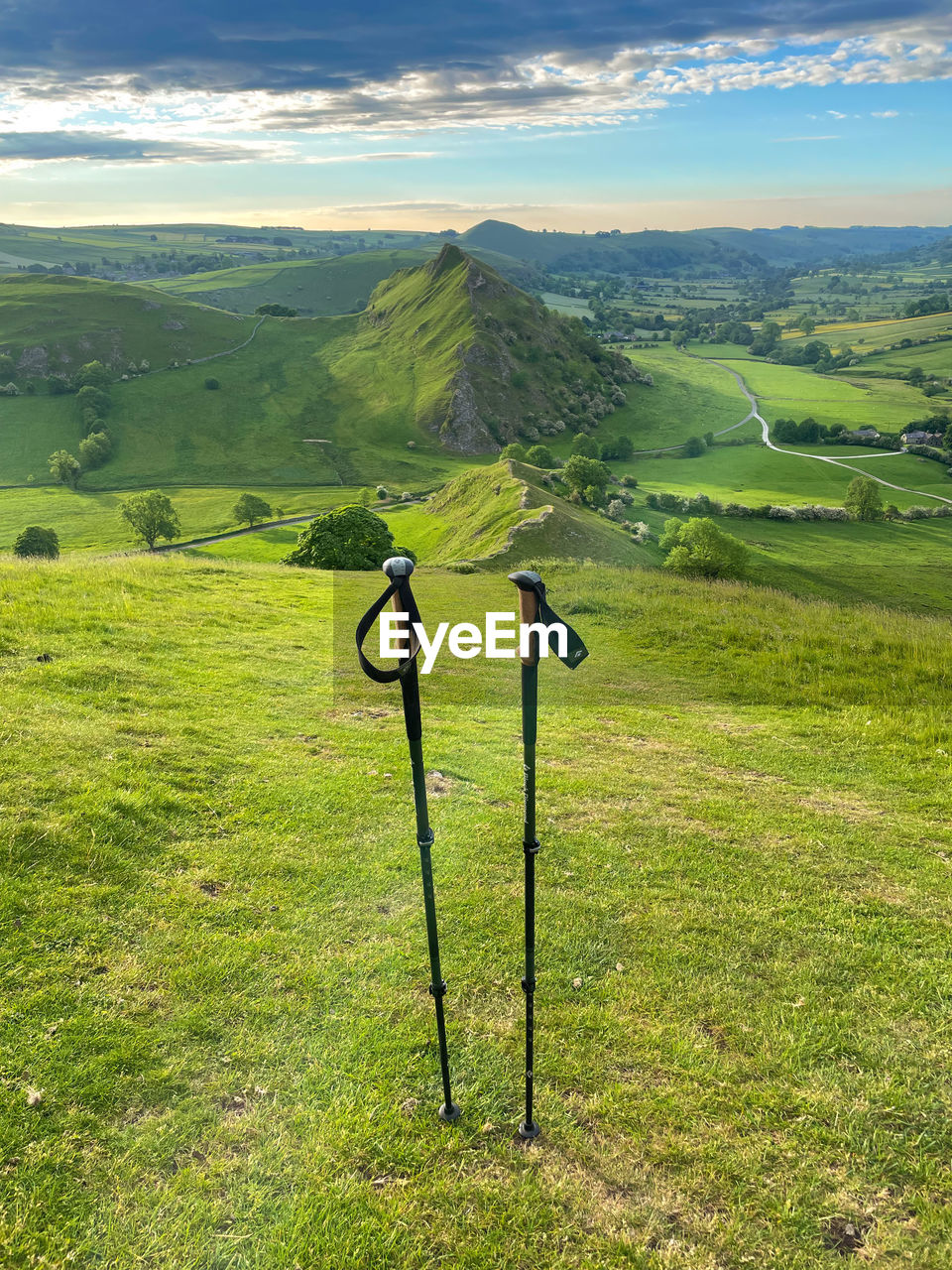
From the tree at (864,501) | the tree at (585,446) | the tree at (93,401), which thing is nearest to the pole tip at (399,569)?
the tree at (864,501)

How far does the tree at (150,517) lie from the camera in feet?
316

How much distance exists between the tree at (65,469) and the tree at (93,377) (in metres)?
42.8

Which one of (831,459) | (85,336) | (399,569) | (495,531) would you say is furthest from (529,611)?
(85,336)

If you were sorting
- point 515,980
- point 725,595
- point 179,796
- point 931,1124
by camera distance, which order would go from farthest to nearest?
point 725,595
point 179,796
point 515,980
point 931,1124

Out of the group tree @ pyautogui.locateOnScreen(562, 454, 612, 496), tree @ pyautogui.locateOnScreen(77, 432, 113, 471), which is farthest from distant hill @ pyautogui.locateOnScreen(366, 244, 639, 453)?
tree @ pyautogui.locateOnScreen(77, 432, 113, 471)

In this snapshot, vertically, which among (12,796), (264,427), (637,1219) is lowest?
(637,1219)

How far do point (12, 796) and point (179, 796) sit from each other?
7.80 feet

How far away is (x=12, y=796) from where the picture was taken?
9867 mm

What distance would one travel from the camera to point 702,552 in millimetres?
66500

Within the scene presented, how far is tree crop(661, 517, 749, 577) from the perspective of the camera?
2557 inches

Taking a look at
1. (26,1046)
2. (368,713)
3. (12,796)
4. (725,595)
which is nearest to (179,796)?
(12,796)

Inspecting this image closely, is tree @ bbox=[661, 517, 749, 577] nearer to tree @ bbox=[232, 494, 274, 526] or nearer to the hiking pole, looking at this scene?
the hiking pole

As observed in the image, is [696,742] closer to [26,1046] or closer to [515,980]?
[515,980]

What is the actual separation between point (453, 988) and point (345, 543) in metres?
51.9
